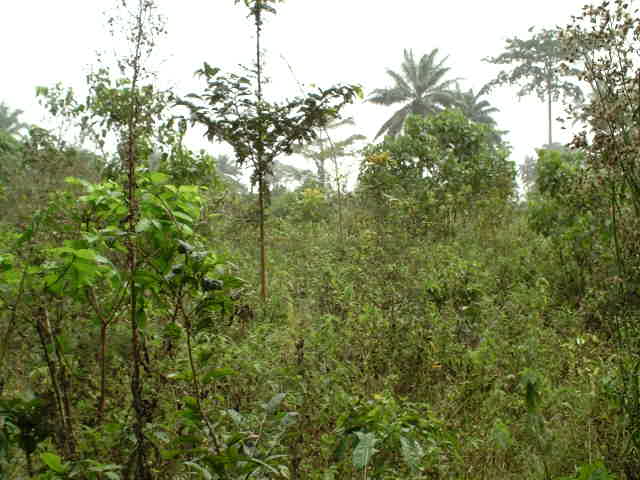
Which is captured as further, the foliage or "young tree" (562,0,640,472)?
the foliage

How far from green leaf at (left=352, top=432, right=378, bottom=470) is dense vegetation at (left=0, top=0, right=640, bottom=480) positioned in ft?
0.04

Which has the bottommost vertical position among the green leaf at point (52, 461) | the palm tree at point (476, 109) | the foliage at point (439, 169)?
the green leaf at point (52, 461)

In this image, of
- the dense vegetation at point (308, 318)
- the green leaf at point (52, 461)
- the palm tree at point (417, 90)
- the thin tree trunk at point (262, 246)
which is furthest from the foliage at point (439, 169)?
the palm tree at point (417, 90)

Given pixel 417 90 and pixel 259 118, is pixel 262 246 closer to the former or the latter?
pixel 259 118

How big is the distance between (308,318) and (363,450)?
3178mm

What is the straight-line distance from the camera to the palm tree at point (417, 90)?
27.7 m

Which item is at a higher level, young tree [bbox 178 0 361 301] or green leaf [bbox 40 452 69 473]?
young tree [bbox 178 0 361 301]

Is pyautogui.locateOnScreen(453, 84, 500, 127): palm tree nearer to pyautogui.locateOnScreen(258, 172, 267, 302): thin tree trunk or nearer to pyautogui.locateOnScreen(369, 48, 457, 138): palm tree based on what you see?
pyautogui.locateOnScreen(369, 48, 457, 138): palm tree

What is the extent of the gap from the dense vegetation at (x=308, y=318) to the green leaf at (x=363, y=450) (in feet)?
0.04

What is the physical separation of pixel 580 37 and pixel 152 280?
219cm

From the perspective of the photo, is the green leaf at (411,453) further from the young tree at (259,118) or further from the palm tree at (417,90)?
the palm tree at (417,90)

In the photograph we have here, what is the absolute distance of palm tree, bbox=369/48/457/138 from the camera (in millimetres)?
27703

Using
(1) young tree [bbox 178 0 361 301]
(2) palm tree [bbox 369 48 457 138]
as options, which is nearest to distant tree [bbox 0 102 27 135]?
(2) palm tree [bbox 369 48 457 138]

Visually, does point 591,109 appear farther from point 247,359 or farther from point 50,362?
point 50,362
